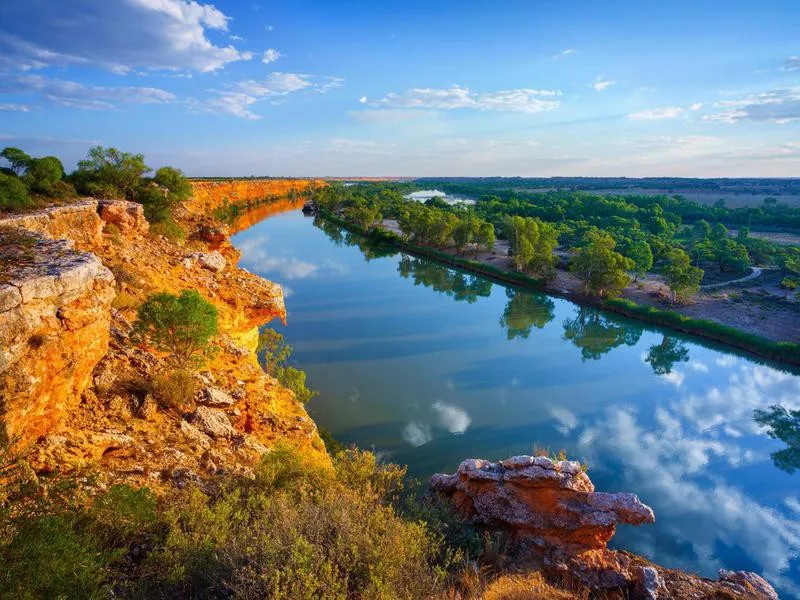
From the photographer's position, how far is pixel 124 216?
17.9 meters

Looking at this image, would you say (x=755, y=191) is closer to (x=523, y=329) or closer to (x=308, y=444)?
(x=523, y=329)

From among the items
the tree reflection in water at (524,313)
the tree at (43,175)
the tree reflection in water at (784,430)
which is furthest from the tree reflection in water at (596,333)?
the tree at (43,175)

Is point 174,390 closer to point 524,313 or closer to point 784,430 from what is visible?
point 784,430

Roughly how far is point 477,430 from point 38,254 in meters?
13.4

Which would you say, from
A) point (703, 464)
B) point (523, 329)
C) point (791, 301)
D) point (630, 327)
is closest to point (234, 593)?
point (703, 464)

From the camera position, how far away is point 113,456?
713 cm

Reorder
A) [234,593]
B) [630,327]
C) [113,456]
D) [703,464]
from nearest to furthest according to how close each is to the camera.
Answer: [234,593] < [113,456] < [703,464] < [630,327]

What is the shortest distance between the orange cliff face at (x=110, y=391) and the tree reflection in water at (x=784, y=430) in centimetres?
1627

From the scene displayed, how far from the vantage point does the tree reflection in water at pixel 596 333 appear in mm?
25594

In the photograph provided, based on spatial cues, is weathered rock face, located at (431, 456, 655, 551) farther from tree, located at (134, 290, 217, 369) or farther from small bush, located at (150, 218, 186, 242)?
small bush, located at (150, 218, 186, 242)

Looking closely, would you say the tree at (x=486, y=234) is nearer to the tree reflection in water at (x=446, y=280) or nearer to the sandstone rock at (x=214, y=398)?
the tree reflection in water at (x=446, y=280)

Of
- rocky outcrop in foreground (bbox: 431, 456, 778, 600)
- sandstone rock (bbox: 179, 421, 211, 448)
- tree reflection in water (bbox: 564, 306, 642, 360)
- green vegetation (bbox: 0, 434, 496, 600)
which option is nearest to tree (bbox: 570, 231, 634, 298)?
tree reflection in water (bbox: 564, 306, 642, 360)

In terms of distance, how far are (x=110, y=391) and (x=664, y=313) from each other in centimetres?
3013

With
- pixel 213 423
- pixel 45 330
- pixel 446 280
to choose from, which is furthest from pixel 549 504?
pixel 446 280
